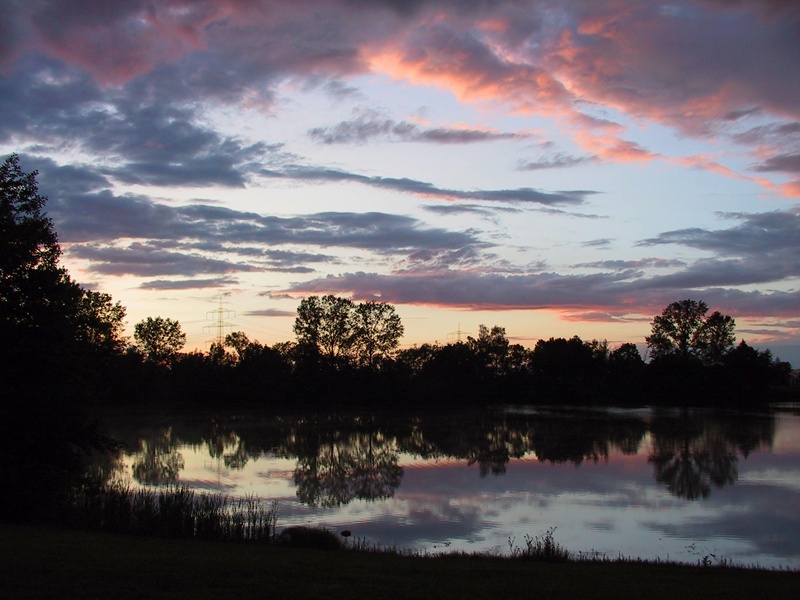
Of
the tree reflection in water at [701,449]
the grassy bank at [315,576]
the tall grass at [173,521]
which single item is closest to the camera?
the grassy bank at [315,576]

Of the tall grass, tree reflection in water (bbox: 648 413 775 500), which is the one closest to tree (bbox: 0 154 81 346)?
the tall grass

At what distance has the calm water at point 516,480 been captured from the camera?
17.0 m

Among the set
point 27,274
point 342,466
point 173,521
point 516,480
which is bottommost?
point 342,466

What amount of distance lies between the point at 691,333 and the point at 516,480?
260ft

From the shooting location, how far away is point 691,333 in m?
95.9

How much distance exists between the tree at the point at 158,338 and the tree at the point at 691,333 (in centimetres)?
6861

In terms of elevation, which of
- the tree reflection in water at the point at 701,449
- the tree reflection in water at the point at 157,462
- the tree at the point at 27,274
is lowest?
the tree reflection in water at the point at 157,462

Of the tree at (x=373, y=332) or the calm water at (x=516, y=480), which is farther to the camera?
the tree at (x=373, y=332)

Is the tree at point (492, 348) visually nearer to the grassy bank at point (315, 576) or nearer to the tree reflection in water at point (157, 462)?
the tree reflection in water at point (157, 462)

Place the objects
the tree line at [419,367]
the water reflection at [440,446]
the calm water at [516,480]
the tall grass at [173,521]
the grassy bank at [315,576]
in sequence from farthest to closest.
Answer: the tree line at [419,367] < the water reflection at [440,446] < the calm water at [516,480] < the tall grass at [173,521] < the grassy bank at [315,576]

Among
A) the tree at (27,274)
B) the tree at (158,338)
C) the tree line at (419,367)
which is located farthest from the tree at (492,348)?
the tree at (27,274)

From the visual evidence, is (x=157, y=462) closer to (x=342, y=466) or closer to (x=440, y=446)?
(x=342, y=466)

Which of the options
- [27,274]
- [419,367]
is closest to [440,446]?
[27,274]

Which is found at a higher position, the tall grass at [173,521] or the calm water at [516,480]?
the tall grass at [173,521]
